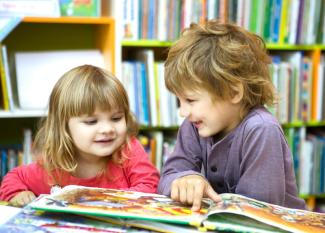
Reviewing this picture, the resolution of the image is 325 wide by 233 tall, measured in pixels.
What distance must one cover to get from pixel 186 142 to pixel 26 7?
3.09ft

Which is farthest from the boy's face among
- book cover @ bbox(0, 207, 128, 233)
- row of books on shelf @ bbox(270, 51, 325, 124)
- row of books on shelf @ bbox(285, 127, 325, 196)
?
row of books on shelf @ bbox(285, 127, 325, 196)

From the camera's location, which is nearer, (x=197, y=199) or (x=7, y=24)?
(x=197, y=199)

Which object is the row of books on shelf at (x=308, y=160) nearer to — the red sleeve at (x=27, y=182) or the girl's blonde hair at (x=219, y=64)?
the girl's blonde hair at (x=219, y=64)

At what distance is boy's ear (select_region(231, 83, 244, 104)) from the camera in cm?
103

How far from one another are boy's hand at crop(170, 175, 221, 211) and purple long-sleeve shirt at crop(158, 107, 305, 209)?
8 centimetres

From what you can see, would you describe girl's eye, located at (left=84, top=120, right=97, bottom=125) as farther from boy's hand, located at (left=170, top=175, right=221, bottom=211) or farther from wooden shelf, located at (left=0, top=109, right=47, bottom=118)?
wooden shelf, located at (left=0, top=109, right=47, bottom=118)

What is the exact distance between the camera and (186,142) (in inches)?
46.1

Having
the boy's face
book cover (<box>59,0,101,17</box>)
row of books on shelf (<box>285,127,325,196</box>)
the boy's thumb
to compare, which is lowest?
row of books on shelf (<box>285,127,325,196</box>)

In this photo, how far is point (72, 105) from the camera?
1.15 m

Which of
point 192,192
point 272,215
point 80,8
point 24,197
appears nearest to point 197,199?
point 192,192

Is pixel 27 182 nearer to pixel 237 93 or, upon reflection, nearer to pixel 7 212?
pixel 7 212

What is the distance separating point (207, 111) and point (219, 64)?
0.34 ft

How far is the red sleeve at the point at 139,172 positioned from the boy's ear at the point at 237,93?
0.31 m

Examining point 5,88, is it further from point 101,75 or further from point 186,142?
point 186,142
